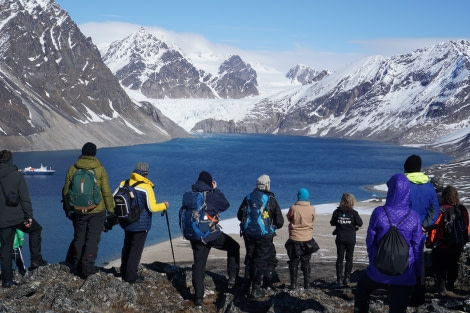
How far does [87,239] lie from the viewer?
1330 centimetres

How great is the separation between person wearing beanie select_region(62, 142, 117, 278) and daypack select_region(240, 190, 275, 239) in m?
3.09

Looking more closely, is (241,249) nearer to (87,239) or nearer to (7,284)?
(87,239)

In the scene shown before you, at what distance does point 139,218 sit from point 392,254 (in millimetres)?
6334

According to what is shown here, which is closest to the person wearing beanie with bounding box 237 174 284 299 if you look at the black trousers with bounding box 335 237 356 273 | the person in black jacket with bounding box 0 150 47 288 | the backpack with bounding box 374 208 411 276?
the black trousers with bounding box 335 237 356 273

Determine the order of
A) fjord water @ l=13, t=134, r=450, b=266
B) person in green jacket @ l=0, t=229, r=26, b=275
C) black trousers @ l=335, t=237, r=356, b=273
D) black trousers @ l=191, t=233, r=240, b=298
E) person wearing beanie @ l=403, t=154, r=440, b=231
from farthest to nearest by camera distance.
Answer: fjord water @ l=13, t=134, r=450, b=266
black trousers @ l=335, t=237, r=356, b=273
person in green jacket @ l=0, t=229, r=26, b=275
black trousers @ l=191, t=233, r=240, b=298
person wearing beanie @ l=403, t=154, r=440, b=231

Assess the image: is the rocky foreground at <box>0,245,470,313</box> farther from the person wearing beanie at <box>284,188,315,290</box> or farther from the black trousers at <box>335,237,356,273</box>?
the black trousers at <box>335,237,356,273</box>

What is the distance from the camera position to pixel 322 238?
41625 millimetres

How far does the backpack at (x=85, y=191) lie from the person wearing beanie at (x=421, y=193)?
6765mm

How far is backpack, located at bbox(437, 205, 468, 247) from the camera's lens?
42.8 ft

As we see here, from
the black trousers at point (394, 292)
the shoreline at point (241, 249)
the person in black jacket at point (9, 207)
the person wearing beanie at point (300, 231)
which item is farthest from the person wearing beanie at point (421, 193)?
the shoreline at point (241, 249)

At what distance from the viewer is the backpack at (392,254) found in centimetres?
884

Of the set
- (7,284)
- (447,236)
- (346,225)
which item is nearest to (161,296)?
(7,284)

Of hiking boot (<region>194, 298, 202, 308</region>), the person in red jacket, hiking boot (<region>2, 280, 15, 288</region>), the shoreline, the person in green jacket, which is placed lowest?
the shoreline

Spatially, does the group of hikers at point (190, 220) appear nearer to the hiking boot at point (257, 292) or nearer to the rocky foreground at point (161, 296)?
the hiking boot at point (257, 292)
